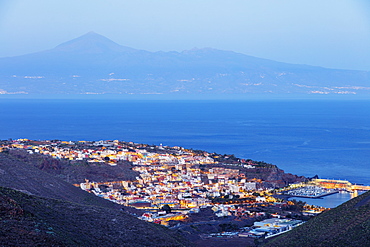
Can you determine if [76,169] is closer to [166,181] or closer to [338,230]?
[166,181]

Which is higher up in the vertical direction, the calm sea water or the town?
the calm sea water

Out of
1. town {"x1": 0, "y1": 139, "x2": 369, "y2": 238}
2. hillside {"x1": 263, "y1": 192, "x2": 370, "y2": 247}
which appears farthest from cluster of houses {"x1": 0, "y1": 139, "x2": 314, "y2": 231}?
hillside {"x1": 263, "y1": 192, "x2": 370, "y2": 247}

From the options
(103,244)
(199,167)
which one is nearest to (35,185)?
(103,244)

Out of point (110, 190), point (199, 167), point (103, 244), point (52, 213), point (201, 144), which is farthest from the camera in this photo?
point (201, 144)

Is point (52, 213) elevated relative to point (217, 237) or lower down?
elevated

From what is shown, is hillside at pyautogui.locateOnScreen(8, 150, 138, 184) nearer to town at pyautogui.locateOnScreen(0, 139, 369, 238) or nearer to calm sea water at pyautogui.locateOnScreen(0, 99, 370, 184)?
→ town at pyautogui.locateOnScreen(0, 139, 369, 238)

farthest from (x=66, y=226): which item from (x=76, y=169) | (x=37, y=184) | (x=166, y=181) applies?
(x=166, y=181)

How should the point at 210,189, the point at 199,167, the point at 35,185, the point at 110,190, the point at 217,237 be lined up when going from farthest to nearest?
the point at 199,167, the point at 210,189, the point at 110,190, the point at 35,185, the point at 217,237

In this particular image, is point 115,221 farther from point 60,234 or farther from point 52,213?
point 60,234
